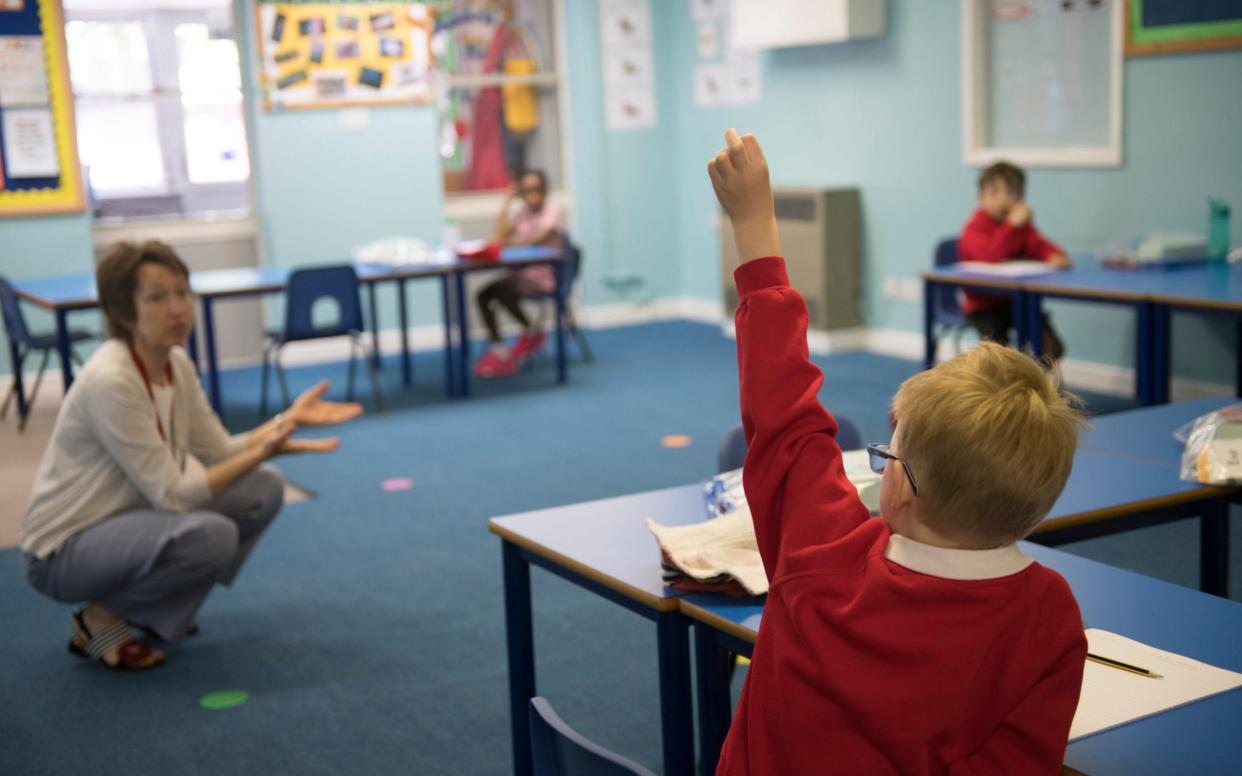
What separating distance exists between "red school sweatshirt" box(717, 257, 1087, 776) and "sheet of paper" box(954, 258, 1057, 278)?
4128mm

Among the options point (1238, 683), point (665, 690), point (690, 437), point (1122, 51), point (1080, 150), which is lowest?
point (690, 437)

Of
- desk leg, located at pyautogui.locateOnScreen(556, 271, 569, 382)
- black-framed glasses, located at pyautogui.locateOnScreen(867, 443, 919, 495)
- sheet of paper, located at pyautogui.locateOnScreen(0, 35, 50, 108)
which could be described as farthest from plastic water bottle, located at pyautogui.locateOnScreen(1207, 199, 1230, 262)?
sheet of paper, located at pyautogui.locateOnScreen(0, 35, 50, 108)

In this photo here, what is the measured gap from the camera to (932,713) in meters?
1.41

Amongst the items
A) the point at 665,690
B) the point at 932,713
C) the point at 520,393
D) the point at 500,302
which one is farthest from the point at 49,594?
the point at 500,302

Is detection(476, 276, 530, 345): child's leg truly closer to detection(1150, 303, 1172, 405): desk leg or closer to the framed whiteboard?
the framed whiteboard

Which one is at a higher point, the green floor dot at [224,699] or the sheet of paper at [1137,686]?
the sheet of paper at [1137,686]

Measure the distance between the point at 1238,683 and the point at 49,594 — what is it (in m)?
2.87

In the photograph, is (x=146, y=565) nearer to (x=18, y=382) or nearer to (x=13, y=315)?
(x=13, y=315)

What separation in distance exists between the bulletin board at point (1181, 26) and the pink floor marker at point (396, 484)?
3.64 metres

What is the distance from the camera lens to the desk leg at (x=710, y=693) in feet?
6.86

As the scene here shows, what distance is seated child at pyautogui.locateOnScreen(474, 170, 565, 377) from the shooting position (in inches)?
303

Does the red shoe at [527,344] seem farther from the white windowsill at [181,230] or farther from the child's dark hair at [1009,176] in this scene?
Answer: the child's dark hair at [1009,176]

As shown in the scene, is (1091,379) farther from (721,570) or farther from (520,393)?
(721,570)

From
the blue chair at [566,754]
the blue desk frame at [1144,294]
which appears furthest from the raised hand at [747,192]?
the blue desk frame at [1144,294]
